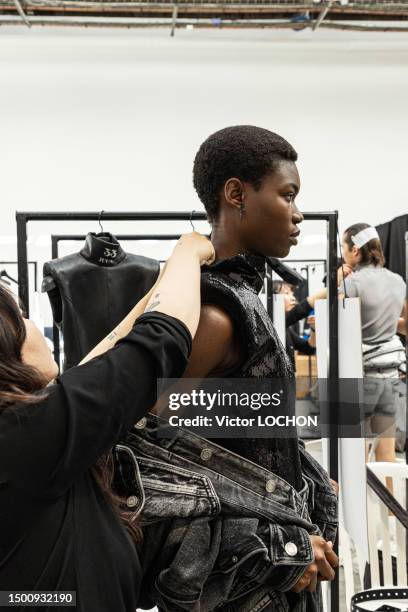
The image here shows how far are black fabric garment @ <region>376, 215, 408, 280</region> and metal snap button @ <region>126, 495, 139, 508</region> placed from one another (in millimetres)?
4049

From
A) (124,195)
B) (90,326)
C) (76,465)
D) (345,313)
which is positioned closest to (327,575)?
(76,465)

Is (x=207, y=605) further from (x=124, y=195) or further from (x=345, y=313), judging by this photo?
(x=124, y=195)

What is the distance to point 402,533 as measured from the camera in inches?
66.7

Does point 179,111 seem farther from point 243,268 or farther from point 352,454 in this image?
point 243,268

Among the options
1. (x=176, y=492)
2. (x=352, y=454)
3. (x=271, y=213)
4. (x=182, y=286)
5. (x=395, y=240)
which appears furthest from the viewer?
(x=395, y=240)

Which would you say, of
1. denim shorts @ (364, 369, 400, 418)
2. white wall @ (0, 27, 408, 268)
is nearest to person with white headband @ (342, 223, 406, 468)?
denim shorts @ (364, 369, 400, 418)

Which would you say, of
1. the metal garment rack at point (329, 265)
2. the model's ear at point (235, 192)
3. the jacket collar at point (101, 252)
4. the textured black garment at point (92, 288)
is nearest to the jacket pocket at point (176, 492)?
the model's ear at point (235, 192)

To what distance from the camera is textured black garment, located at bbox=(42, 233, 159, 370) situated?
146cm

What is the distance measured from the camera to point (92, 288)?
1488 mm

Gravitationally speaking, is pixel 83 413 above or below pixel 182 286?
below

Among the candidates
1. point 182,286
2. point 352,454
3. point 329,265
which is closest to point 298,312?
point 329,265

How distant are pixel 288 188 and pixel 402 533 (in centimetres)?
129

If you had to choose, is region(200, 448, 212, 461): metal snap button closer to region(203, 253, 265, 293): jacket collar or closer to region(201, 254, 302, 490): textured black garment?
region(201, 254, 302, 490): textured black garment

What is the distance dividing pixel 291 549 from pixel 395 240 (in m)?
4.05
